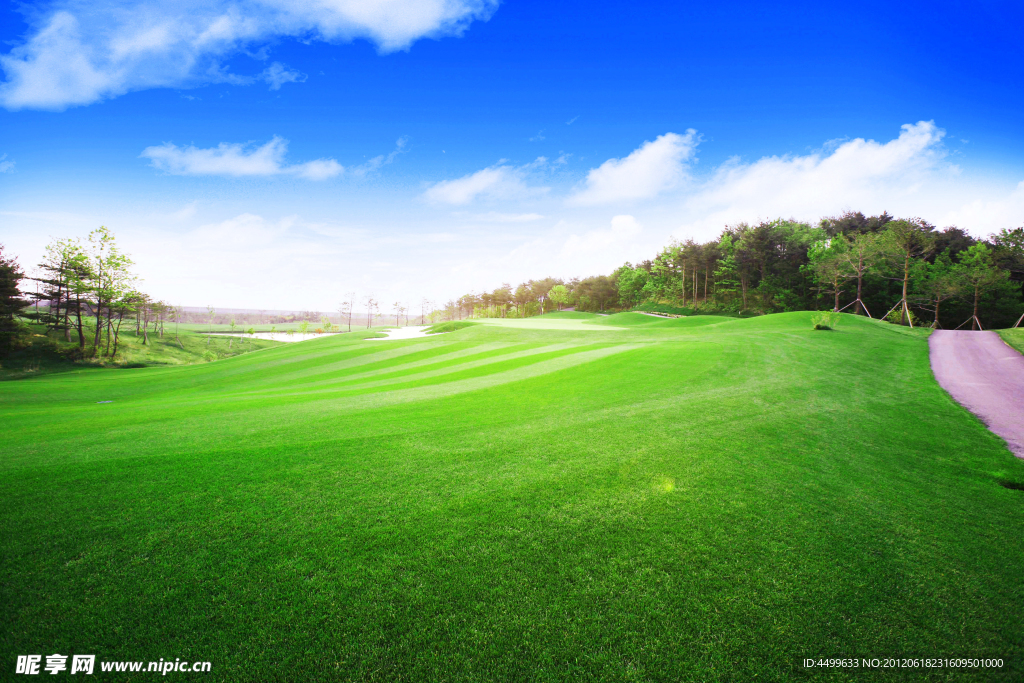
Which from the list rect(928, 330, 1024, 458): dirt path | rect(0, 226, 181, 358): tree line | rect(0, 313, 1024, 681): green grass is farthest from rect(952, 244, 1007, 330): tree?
rect(0, 226, 181, 358): tree line

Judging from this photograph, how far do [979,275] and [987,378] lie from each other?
104 ft

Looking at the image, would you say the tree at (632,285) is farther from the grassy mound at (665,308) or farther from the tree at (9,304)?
the tree at (9,304)

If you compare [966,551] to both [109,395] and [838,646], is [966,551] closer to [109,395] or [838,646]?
[838,646]

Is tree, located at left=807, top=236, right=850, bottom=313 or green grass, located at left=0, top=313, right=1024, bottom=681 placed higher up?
tree, located at left=807, top=236, right=850, bottom=313

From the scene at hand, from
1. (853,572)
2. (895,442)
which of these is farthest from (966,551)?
(895,442)

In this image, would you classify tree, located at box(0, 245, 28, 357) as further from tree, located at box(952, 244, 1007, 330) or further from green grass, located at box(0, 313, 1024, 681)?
tree, located at box(952, 244, 1007, 330)

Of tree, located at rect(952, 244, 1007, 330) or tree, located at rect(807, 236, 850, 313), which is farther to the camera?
tree, located at rect(807, 236, 850, 313)

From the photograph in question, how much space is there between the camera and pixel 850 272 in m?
37.0

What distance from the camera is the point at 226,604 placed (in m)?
2.85

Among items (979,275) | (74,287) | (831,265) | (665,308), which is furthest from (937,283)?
(74,287)

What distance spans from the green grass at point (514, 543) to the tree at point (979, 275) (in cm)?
3891

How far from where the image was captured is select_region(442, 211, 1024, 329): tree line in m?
32.2

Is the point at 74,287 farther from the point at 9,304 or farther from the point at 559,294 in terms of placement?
the point at 559,294

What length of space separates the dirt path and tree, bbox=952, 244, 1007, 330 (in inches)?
745
